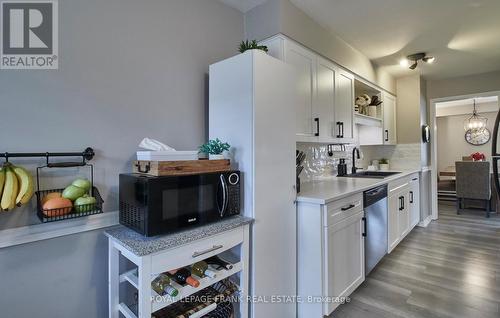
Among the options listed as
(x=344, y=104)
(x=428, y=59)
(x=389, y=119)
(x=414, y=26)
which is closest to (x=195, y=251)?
(x=344, y=104)

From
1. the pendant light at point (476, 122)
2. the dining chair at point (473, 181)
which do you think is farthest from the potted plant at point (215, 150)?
the pendant light at point (476, 122)

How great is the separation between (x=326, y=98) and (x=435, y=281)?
2.00m

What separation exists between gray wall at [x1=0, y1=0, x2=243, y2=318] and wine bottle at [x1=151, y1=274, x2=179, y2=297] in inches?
14.6

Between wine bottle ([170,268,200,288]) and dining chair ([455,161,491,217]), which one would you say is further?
dining chair ([455,161,491,217])

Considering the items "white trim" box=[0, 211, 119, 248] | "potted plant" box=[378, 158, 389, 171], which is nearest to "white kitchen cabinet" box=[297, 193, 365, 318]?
"white trim" box=[0, 211, 119, 248]

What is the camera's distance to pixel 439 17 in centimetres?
233

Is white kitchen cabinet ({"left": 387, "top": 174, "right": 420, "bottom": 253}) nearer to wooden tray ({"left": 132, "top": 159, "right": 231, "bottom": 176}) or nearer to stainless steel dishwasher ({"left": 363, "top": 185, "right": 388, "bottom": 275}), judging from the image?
stainless steel dishwasher ({"left": 363, "top": 185, "right": 388, "bottom": 275})

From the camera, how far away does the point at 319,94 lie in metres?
2.40

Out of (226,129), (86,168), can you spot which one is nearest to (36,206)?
(86,168)

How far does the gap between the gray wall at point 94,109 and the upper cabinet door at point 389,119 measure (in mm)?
3125

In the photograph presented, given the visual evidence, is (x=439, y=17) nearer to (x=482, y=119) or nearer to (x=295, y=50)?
(x=295, y=50)

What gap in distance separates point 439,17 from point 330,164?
1.77m

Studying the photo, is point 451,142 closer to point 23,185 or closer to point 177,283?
point 177,283

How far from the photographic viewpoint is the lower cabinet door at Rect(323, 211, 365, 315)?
174cm
